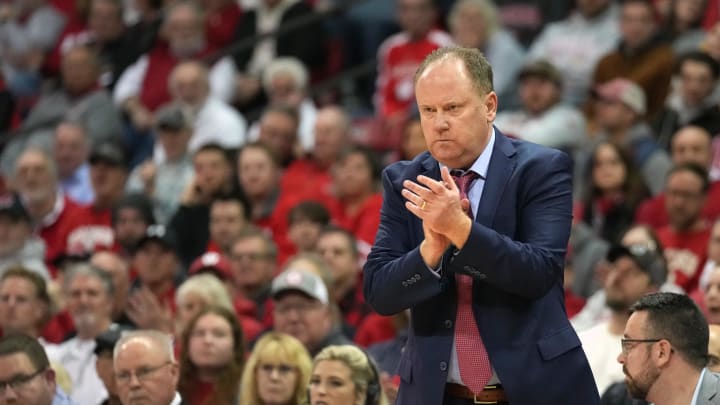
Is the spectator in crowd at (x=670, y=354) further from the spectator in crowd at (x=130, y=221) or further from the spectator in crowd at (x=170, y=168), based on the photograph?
the spectator in crowd at (x=170, y=168)

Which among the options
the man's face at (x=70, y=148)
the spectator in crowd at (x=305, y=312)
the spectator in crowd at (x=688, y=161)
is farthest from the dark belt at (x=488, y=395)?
the man's face at (x=70, y=148)

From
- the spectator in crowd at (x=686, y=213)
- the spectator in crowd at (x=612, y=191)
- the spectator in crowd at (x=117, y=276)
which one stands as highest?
the spectator in crowd at (x=612, y=191)

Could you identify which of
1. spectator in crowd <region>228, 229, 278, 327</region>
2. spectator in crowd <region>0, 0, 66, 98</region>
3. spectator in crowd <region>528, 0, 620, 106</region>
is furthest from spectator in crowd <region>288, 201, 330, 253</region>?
spectator in crowd <region>0, 0, 66, 98</region>

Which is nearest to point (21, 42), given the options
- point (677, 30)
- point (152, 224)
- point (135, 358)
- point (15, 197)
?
point (15, 197)

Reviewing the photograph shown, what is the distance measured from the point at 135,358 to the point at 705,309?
8.48ft

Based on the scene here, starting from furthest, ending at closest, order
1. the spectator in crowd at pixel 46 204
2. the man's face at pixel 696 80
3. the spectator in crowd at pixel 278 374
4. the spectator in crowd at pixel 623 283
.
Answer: the spectator in crowd at pixel 46 204 → the man's face at pixel 696 80 → the spectator in crowd at pixel 623 283 → the spectator in crowd at pixel 278 374

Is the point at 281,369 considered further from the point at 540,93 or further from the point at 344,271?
the point at 540,93

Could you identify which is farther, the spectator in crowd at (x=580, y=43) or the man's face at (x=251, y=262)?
the spectator in crowd at (x=580, y=43)

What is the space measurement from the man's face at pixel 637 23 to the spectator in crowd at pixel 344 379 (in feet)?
14.4

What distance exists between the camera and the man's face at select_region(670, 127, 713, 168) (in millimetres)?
7945

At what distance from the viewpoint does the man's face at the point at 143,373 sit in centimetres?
540

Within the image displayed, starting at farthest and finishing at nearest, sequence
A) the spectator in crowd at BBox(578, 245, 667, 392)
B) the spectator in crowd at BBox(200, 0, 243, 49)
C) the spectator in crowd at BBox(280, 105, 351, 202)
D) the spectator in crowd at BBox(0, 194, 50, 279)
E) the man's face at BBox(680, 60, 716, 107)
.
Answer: the spectator in crowd at BBox(200, 0, 243, 49)
the spectator in crowd at BBox(280, 105, 351, 202)
the spectator in crowd at BBox(0, 194, 50, 279)
the man's face at BBox(680, 60, 716, 107)
the spectator in crowd at BBox(578, 245, 667, 392)

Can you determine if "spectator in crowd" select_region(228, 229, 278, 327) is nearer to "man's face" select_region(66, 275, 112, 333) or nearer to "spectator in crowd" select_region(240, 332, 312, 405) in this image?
"man's face" select_region(66, 275, 112, 333)

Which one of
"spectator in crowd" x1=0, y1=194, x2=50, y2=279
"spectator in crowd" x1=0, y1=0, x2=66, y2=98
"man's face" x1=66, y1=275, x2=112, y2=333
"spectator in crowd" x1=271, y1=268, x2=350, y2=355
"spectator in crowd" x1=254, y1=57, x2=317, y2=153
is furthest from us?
"spectator in crowd" x1=0, y1=0, x2=66, y2=98
